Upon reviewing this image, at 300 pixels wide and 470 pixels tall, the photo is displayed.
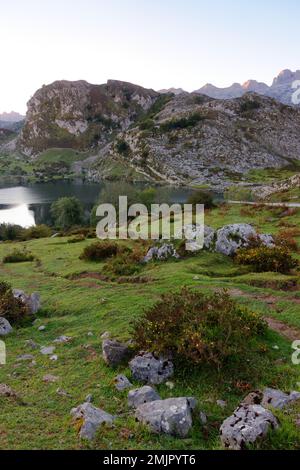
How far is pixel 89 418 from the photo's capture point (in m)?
10.0

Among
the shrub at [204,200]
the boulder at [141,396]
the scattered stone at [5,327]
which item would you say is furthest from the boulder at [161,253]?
the shrub at [204,200]

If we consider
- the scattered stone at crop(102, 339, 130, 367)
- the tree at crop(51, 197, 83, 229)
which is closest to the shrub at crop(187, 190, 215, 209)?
the tree at crop(51, 197, 83, 229)

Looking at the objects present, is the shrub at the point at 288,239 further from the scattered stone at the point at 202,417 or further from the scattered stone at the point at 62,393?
the scattered stone at the point at 62,393

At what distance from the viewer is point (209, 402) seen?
11.2 metres

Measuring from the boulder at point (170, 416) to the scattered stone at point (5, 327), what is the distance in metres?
9.88

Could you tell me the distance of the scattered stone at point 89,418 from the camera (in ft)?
31.5

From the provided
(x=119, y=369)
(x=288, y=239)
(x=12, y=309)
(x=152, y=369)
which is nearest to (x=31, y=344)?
(x=12, y=309)

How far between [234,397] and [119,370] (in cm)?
382

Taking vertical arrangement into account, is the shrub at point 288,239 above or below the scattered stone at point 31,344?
above

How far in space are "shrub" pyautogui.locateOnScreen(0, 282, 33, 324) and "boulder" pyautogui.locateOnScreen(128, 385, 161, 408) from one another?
10.1 metres

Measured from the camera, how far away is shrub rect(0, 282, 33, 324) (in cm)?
1945
